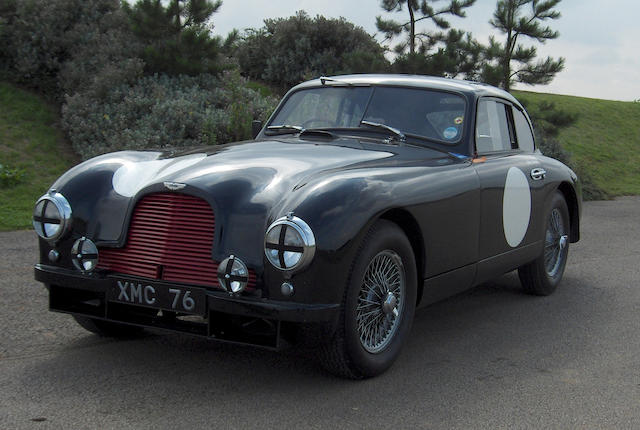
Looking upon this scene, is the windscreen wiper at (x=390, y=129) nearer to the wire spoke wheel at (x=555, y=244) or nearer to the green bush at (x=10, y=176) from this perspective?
the wire spoke wheel at (x=555, y=244)

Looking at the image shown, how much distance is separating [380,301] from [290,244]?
76cm

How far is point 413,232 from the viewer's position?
436 centimetres

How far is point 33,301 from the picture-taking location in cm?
538

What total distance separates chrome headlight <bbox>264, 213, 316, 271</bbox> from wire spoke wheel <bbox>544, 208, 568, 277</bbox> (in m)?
3.45

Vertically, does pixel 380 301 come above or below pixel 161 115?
below

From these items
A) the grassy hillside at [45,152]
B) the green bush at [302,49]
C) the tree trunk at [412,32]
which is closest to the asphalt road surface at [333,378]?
the grassy hillside at [45,152]

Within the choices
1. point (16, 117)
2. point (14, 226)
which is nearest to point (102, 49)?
point (16, 117)

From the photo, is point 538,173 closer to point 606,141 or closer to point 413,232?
point 413,232

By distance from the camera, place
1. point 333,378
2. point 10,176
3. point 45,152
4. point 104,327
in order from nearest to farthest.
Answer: point 333,378, point 104,327, point 10,176, point 45,152

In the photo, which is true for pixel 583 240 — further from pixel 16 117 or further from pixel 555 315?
pixel 16 117

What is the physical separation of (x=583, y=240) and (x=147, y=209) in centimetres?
679

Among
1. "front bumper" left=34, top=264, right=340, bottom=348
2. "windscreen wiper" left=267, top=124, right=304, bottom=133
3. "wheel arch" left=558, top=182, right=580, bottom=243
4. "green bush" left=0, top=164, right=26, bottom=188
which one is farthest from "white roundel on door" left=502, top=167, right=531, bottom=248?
"green bush" left=0, top=164, right=26, bottom=188

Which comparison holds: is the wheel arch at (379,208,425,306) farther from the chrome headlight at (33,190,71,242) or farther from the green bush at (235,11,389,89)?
the green bush at (235,11,389,89)

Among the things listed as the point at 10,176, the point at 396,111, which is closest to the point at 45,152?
the point at 10,176
